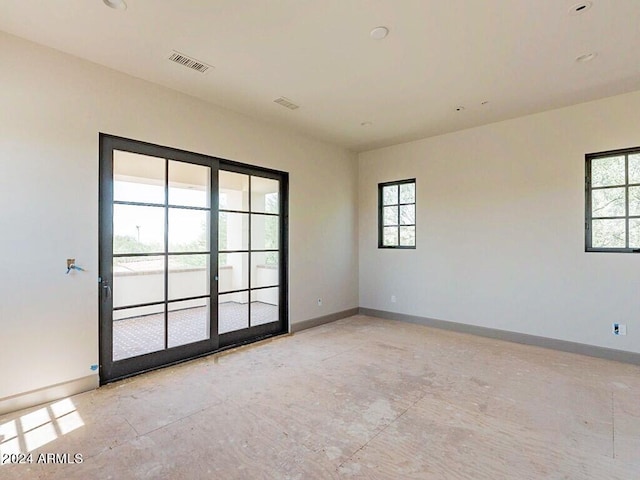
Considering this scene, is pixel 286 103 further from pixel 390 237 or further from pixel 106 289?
pixel 390 237

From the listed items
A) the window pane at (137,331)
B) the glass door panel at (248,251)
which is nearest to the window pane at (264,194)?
the glass door panel at (248,251)

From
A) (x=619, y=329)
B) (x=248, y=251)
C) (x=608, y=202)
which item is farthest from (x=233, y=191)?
(x=619, y=329)

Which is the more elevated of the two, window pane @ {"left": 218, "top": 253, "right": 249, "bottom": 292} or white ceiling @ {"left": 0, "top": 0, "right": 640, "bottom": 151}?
white ceiling @ {"left": 0, "top": 0, "right": 640, "bottom": 151}

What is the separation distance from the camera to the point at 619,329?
391cm

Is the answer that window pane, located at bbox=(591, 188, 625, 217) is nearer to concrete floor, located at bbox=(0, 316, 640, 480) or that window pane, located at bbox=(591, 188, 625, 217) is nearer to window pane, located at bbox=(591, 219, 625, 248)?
window pane, located at bbox=(591, 219, 625, 248)

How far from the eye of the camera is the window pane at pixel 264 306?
15.4 feet

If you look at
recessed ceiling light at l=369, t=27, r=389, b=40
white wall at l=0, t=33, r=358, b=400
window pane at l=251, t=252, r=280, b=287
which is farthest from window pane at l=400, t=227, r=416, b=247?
white wall at l=0, t=33, r=358, b=400

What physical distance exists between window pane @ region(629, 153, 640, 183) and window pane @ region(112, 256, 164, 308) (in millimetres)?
5529

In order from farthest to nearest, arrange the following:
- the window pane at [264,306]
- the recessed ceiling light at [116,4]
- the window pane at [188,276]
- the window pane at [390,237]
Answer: the window pane at [390,237]
the window pane at [264,306]
the window pane at [188,276]
the recessed ceiling light at [116,4]

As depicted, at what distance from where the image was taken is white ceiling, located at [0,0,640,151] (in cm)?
246

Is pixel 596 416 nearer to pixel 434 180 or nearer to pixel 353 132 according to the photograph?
pixel 434 180

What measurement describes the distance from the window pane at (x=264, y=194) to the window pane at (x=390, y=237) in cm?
222

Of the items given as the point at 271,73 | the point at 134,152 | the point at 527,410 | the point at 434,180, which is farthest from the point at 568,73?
the point at 134,152

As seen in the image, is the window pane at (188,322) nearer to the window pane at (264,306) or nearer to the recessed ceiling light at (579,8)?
the window pane at (264,306)
